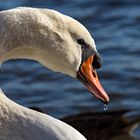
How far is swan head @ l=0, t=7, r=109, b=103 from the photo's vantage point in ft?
10.4

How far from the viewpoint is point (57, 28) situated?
332 cm

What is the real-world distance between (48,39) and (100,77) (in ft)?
14.5

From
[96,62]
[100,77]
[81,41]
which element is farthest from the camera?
[100,77]

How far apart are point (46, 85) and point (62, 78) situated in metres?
0.21

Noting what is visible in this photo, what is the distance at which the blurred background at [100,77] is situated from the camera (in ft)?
24.0

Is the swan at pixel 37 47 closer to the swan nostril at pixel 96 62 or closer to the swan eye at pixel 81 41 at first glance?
the swan eye at pixel 81 41

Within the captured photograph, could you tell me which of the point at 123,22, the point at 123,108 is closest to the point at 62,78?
the point at 123,108


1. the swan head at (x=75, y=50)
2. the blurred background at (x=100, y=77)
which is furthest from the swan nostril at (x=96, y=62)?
the blurred background at (x=100, y=77)

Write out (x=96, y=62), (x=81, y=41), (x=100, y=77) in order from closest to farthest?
(x=81, y=41), (x=96, y=62), (x=100, y=77)

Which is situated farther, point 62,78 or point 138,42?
point 138,42

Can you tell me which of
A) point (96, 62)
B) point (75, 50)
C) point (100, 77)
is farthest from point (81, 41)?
point (100, 77)

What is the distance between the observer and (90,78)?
3742 mm

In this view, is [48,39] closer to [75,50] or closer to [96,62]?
[75,50]

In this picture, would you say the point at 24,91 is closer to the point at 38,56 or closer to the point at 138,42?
the point at 138,42
